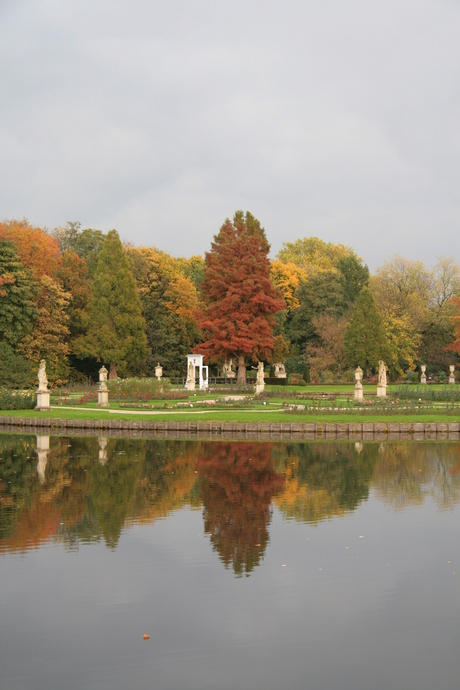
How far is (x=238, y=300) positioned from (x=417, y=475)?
3675 cm

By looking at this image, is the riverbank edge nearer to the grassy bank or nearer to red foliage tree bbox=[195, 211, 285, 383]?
the grassy bank

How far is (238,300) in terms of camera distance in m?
52.5

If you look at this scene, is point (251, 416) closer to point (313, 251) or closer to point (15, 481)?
point (15, 481)

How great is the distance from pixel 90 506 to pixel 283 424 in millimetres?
13317

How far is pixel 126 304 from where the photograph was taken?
5428 centimetres

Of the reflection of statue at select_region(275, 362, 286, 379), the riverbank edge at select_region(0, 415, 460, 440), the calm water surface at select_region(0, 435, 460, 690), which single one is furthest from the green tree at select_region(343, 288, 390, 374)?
the calm water surface at select_region(0, 435, 460, 690)

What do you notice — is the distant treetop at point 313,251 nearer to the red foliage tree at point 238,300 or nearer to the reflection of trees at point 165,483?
the red foliage tree at point 238,300

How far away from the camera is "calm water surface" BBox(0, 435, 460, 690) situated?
677 centimetres

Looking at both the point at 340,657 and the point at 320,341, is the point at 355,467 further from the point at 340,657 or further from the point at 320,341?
the point at 320,341

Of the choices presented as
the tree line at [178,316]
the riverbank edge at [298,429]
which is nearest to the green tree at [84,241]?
the tree line at [178,316]

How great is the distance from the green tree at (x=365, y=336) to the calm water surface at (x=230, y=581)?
143ft

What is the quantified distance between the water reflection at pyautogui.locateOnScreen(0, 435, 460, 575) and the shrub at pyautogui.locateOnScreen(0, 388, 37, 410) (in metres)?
12.4

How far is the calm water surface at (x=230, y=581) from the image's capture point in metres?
6.77

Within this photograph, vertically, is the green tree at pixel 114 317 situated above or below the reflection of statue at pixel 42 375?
above
